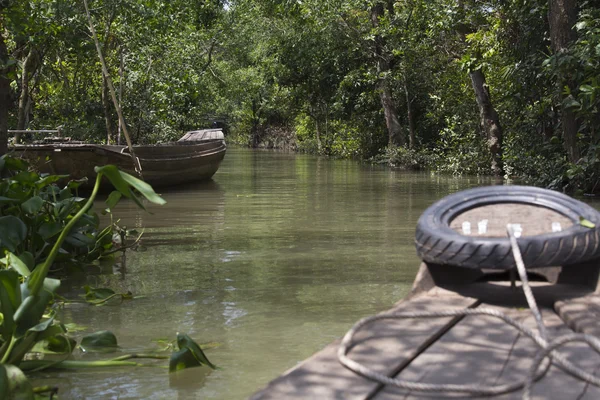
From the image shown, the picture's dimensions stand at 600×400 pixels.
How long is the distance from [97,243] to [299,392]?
222 inches

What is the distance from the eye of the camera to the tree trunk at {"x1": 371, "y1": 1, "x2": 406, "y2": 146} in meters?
28.0

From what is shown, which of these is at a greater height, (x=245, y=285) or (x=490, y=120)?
(x=490, y=120)

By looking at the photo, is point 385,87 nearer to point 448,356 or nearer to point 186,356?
point 186,356

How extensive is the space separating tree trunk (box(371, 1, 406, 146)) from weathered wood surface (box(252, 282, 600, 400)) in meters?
25.1

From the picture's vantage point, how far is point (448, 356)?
260 centimetres

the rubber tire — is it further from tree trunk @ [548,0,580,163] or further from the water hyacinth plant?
tree trunk @ [548,0,580,163]

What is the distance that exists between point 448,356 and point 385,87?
25.9 m

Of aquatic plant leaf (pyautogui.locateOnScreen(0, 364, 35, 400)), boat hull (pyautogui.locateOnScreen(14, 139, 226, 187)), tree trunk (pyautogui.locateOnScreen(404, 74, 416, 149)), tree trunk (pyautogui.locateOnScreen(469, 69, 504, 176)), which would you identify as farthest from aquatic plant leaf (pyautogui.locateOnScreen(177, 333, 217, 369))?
tree trunk (pyautogui.locateOnScreen(404, 74, 416, 149))

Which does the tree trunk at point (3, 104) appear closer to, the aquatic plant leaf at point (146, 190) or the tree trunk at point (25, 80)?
the aquatic plant leaf at point (146, 190)

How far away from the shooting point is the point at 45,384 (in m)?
3.95

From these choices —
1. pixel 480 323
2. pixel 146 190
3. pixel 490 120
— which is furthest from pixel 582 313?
pixel 490 120

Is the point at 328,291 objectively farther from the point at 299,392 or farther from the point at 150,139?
the point at 150,139

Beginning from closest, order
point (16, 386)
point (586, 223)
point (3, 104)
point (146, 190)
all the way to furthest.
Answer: point (16, 386) → point (146, 190) → point (586, 223) → point (3, 104)

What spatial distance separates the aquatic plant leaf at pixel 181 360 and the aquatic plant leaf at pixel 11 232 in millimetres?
1873
